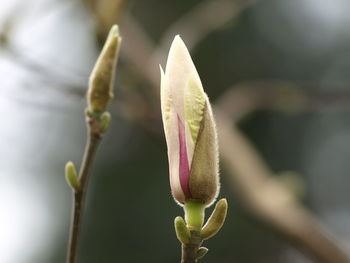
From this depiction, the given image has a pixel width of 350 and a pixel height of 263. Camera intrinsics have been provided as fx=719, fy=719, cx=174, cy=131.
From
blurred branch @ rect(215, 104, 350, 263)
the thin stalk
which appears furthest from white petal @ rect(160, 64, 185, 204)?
blurred branch @ rect(215, 104, 350, 263)

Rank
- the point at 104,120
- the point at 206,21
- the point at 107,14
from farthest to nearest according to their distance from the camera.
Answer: the point at 206,21 → the point at 107,14 → the point at 104,120

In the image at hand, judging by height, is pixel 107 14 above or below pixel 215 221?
above

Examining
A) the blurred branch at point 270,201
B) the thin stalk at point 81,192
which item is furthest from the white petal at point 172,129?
the blurred branch at point 270,201

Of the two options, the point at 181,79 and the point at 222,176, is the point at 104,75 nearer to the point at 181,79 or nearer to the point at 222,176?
the point at 181,79

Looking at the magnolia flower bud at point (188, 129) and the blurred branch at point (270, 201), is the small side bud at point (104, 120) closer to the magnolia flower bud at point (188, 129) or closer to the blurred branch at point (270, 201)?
the magnolia flower bud at point (188, 129)

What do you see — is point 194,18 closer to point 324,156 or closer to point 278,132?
point 278,132

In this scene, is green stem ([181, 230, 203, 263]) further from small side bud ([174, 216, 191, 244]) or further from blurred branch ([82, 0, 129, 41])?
blurred branch ([82, 0, 129, 41])

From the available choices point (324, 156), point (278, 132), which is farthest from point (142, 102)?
point (324, 156)

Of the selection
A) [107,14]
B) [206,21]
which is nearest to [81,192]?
[107,14]
